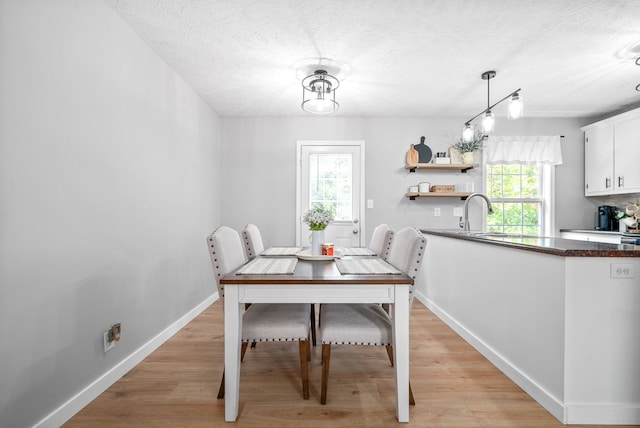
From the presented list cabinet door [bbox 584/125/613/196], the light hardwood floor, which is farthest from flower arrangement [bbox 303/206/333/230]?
cabinet door [bbox 584/125/613/196]

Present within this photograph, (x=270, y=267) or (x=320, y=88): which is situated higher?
(x=320, y=88)

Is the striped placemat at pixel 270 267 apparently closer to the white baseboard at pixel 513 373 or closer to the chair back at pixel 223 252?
the chair back at pixel 223 252

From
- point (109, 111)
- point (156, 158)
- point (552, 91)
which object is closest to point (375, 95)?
point (552, 91)

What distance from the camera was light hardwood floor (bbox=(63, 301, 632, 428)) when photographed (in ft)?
5.23

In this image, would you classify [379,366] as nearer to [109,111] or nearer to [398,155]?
[109,111]

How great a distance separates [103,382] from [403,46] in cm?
296

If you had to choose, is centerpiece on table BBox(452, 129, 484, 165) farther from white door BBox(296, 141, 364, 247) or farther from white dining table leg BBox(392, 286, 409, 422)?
white dining table leg BBox(392, 286, 409, 422)

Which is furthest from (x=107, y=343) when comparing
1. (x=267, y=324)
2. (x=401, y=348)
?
(x=401, y=348)

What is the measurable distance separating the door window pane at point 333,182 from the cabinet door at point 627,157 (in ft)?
9.74

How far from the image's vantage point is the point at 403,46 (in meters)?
2.37

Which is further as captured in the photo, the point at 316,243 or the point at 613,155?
the point at 613,155

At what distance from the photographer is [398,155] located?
13.4 feet

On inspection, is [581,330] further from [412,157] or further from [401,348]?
[412,157]

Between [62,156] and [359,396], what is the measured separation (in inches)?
78.6
